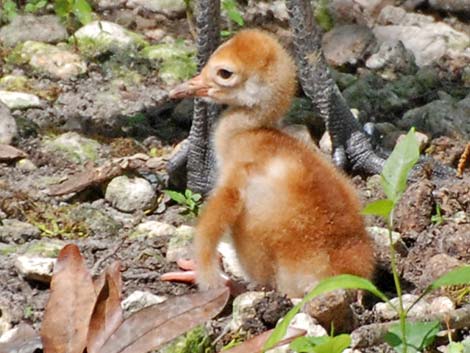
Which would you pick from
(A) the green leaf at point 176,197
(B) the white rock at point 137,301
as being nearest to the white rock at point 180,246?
(A) the green leaf at point 176,197

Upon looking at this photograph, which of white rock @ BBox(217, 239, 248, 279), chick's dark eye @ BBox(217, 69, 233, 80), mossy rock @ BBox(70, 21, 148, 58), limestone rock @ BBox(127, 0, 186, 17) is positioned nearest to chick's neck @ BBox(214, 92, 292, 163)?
chick's dark eye @ BBox(217, 69, 233, 80)

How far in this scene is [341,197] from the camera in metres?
3.51

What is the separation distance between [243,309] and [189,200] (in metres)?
1.07

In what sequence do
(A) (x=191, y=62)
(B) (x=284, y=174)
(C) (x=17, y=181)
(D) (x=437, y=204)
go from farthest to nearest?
(A) (x=191, y=62), (C) (x=17, y=181), (D) (x=437, y=204), (B) (x=284, y=174)

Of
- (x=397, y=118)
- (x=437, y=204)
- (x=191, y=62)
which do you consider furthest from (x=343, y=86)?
(x=437, y=204)

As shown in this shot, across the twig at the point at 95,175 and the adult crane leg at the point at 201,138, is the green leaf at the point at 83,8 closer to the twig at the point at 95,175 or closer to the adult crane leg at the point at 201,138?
the adult crane leg at the point at 201,138

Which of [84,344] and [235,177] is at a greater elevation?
[235,177]

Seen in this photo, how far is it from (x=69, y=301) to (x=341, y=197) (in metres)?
0.80

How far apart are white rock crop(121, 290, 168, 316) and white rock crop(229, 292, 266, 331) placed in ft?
0.71

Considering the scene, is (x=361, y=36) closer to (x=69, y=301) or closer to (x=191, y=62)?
(x=191, y=62)

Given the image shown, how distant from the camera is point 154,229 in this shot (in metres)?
4.19

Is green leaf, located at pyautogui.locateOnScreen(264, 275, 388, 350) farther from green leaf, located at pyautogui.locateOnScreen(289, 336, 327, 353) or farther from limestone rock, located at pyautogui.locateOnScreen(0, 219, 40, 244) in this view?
limestone rock, located at pyautogui.locateOnScreen(0, 219, 40, 244)

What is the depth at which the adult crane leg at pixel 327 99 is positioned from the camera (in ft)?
15.6

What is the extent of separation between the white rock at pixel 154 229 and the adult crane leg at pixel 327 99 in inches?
32.1
